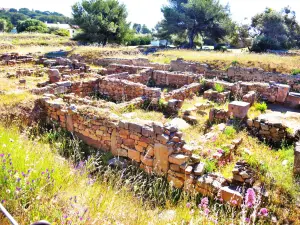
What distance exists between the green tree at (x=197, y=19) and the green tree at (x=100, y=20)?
6264mm

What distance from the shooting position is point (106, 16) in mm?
36688

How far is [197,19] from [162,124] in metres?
33.3

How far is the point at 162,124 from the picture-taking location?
5.92 meters

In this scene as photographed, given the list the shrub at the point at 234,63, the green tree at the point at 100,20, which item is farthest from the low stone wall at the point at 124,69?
the green tree at the point at 100,20

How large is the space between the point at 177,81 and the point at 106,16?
997 inches

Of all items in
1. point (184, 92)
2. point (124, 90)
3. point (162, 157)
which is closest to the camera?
point (162, 157)

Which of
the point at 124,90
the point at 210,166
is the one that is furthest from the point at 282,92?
the point at 210,166

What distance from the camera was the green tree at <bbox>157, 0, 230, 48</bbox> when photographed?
115 ft

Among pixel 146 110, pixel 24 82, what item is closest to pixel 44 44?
pixel 24 82

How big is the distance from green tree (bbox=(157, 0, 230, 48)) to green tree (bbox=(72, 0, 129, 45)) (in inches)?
247

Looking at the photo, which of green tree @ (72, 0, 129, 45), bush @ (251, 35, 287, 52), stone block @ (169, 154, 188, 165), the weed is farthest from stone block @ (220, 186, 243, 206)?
green tree @ (72, 0, 129, 45)

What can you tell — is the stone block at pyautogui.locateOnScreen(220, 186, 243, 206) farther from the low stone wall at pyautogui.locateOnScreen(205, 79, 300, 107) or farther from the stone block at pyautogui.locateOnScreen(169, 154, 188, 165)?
the low stone wall at pyautogui.locateOnScreen(205, 79, 300, 107)

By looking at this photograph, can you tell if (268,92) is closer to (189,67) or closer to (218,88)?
(218,88)

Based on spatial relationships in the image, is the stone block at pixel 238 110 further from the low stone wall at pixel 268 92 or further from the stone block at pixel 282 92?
the stone block at pixel 282 92
